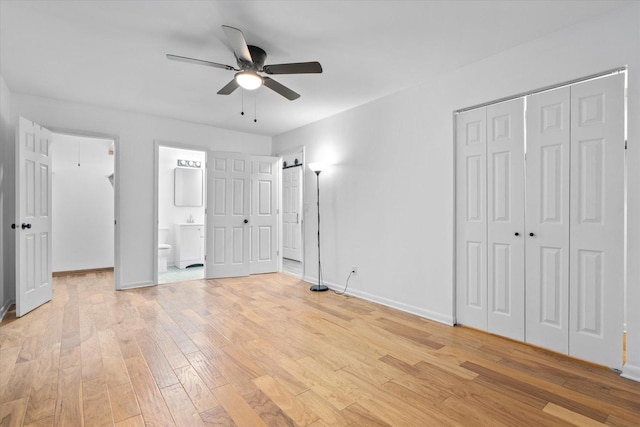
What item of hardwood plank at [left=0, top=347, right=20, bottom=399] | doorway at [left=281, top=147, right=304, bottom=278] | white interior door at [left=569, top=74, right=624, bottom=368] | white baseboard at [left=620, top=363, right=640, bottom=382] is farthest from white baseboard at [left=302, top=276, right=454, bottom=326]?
hardwood plank at [left=0, top=347, right=20, bottom=399]

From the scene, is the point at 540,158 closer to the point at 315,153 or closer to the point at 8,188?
the point at 315,153

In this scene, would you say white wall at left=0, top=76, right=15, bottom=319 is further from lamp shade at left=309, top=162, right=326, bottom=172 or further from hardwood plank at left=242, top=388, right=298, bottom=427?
lamp shade at left=309, top=162, right=326, bottom=172

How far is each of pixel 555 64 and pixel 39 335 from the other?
521cm

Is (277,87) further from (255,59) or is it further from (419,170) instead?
(419,170)

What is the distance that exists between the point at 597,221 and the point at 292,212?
226 inches

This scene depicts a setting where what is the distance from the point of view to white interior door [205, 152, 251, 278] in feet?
17.9

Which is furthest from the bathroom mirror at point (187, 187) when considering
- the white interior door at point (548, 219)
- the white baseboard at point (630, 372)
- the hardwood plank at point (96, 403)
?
the white baseboard at point (630, 372)

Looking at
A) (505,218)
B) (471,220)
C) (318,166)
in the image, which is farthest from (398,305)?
(318,166)

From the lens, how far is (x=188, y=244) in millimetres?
6664

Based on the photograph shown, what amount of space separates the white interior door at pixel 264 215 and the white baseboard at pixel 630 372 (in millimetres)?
4913

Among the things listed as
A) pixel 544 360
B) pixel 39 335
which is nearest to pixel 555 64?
pixel 544 360

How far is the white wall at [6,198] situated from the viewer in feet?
12.1

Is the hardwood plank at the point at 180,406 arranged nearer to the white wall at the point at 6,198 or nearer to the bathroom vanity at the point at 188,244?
the white wall at the point at 6,198

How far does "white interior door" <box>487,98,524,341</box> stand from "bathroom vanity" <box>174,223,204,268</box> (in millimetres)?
5674
